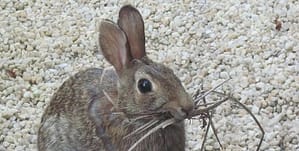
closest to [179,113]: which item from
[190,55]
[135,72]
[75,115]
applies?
[135,72]

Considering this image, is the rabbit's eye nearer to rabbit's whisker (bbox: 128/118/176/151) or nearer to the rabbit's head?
the rabbit's head

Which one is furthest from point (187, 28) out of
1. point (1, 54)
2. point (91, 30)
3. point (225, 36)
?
point (1, 54)

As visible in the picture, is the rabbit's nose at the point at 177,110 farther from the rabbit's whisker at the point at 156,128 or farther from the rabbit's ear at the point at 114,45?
the rabbit's ear at the point at 114,45

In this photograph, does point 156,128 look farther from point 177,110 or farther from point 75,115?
point 75,115

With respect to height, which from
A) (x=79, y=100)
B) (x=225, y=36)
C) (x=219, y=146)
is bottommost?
(x=219, y=146)

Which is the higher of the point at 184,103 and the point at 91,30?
the point at 91,30

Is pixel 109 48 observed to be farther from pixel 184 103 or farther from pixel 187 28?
pixel 187 28
